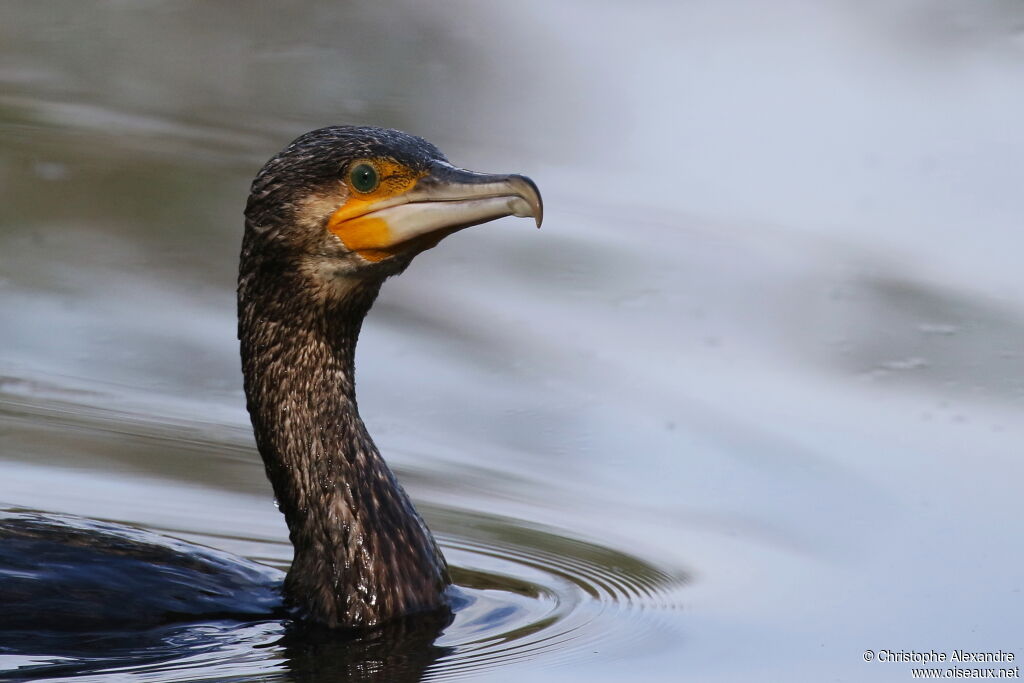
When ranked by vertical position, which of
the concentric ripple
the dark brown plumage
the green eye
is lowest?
the concentric ripple

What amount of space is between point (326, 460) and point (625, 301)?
8.04 ft

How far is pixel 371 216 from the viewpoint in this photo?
4.87 meters

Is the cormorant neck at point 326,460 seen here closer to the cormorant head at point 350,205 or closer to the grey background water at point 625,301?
the cormorant head at point 350,205

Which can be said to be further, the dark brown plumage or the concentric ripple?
the dark brown plumage

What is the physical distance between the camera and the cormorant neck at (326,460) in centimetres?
495

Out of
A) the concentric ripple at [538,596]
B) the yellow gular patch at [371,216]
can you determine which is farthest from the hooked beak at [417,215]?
the concentric ripple at [538,596]

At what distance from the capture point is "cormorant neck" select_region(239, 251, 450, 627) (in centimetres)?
495

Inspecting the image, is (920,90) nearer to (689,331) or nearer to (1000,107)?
(1000,107)

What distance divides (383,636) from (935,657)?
1321 millimetres

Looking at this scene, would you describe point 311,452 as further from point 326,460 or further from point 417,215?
point 417,215

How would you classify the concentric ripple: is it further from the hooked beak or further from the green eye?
the green eye

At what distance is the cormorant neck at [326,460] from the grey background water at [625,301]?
40cm

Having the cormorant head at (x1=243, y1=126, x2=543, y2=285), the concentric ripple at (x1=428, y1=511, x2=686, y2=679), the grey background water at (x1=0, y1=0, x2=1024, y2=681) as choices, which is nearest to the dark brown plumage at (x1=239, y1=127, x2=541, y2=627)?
the cormorant head at (x1=243, y1=126, x2=543, y2=285)

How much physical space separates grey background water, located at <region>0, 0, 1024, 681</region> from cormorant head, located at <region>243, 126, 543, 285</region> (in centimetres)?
97
